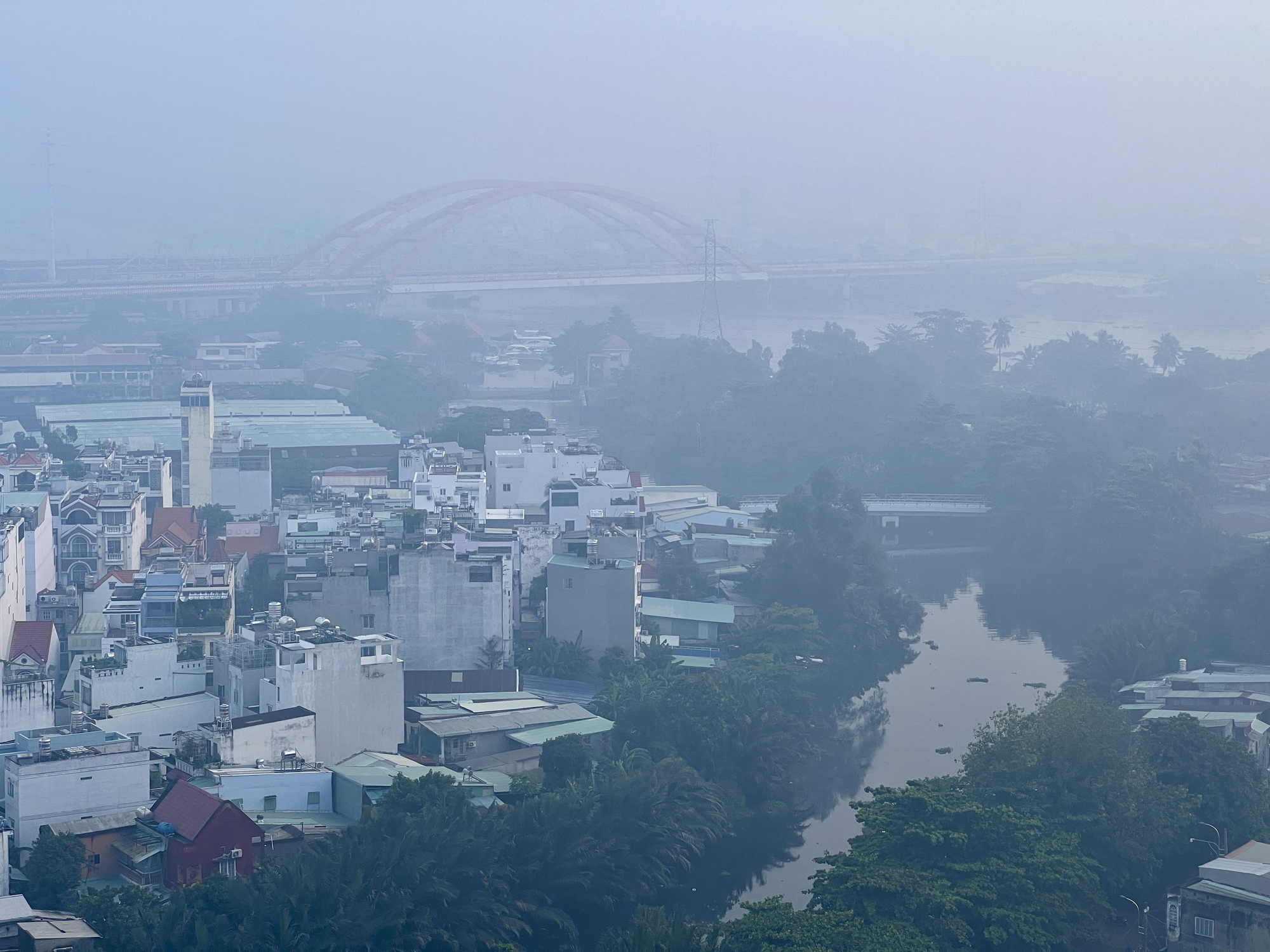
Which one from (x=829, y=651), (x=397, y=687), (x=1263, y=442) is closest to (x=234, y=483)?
(x=829, y=651)

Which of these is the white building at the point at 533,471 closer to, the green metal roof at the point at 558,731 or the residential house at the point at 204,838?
the green metal roof at the point at 558,731

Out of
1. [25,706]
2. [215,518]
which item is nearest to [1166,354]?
[215,518]

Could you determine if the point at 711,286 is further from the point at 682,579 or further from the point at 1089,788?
Answer: the point at 1089,788

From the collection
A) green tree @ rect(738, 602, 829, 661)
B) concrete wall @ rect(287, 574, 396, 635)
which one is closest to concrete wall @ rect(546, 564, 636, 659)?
green tree @ rect(738, 602, 829, 661)

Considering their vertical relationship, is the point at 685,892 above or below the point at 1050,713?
below

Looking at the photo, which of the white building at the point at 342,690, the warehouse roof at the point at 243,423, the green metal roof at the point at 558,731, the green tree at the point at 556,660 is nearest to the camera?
the white building at the point at 342,690

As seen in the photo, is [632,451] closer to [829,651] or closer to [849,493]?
[849,493]

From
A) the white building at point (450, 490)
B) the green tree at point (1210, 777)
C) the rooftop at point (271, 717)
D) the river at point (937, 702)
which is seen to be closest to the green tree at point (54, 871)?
the rooftop at point (271, 717)
